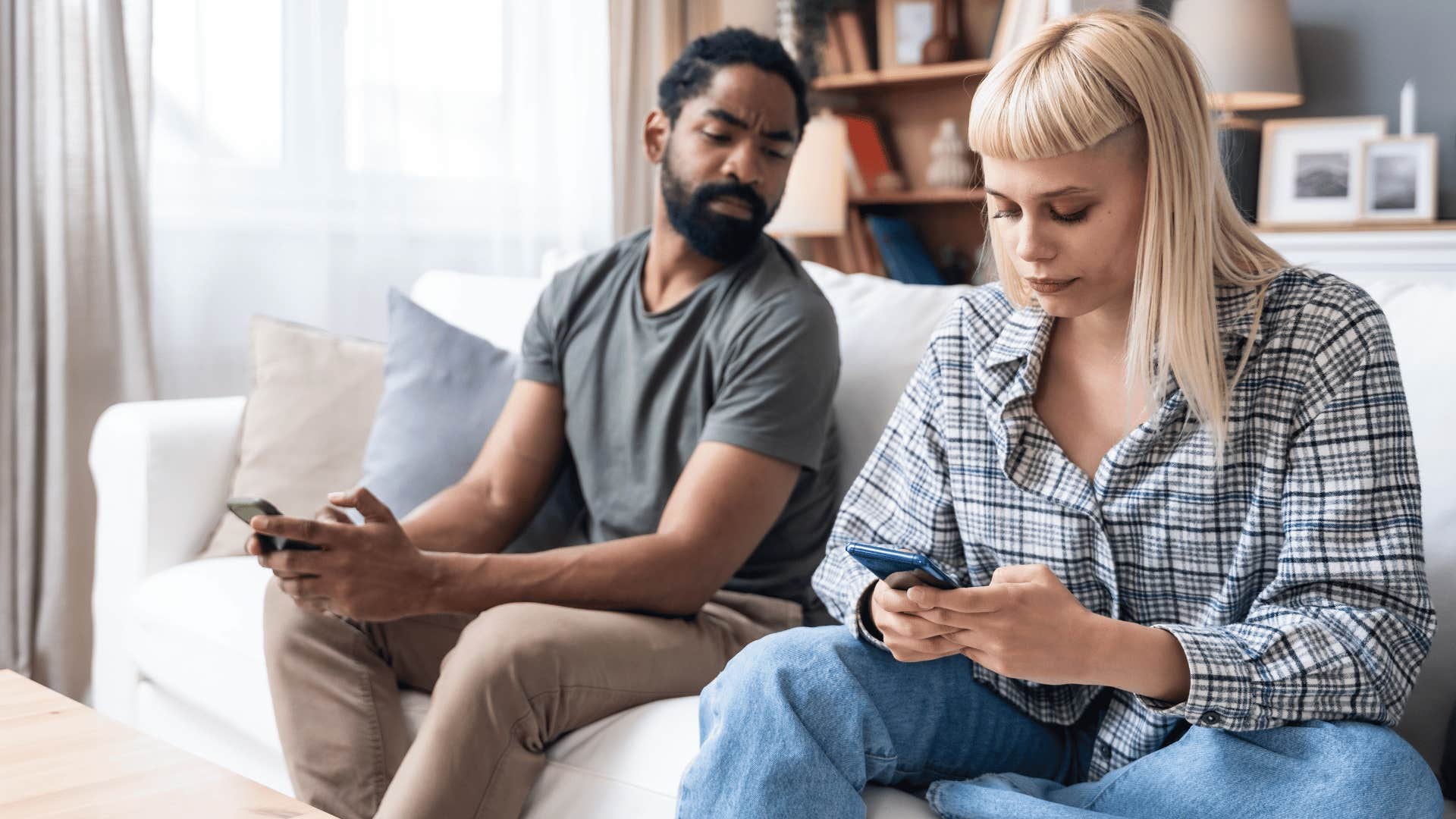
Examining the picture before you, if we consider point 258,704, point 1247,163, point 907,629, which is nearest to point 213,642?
point 258,704

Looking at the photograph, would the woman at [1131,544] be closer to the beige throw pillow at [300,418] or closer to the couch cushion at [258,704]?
the couch cushion at [258,704]

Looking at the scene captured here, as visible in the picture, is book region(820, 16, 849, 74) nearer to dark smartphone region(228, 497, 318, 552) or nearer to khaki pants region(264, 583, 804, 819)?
khaki pants region(264, 583, 804, 819)

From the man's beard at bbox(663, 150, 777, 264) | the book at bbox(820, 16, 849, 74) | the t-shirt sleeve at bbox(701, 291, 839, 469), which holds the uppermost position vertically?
the book at bbox(820, 16, 849, 74)

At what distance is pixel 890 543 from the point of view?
4.03 feet

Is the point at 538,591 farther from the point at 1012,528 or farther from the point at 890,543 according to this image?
the point at 1012,528

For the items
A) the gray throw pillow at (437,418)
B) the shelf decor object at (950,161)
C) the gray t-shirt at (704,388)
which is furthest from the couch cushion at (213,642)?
the shelf decor object at (950,161)

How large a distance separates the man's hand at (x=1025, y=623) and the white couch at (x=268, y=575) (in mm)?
178

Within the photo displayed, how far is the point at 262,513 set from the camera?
4.34ft

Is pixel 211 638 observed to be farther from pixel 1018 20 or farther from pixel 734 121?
pixel 1018 20

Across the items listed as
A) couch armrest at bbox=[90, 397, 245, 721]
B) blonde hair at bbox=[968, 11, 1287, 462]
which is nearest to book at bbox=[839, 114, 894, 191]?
couch armrest at bbox=[90, 397, 245, 721]

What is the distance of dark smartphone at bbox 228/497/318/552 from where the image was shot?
1303mm

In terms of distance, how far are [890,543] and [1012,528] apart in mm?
132

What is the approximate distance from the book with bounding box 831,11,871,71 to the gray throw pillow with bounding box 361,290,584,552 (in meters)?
2.20

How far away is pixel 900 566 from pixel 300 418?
1.31 metres
